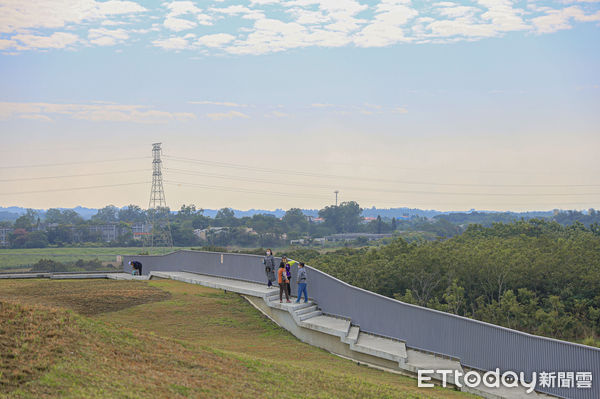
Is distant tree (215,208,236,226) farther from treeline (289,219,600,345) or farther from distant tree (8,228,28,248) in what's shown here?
treeline (289,219,600,345)

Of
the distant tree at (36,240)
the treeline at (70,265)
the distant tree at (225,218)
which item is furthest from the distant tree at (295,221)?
the treeline at (70,265)

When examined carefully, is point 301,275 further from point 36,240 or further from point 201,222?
point 201,222

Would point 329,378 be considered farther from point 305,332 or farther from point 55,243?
point 55,243

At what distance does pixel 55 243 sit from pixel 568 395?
360ft

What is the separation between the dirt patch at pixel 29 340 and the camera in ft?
30.5

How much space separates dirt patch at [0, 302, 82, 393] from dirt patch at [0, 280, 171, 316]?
7906 millimetres

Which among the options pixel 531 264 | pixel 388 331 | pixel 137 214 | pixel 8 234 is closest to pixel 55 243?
pixel 8 234

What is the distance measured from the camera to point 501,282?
1352 inches

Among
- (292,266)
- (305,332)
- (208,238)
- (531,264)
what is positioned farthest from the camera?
(208,238)

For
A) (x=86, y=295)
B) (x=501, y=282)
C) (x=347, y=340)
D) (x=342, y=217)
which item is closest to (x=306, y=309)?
(x=347, y=340)

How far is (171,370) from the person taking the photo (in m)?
11.1

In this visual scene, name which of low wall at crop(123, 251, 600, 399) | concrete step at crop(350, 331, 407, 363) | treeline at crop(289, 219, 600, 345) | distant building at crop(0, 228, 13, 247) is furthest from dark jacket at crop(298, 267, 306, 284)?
distant building at crop(0, 228, 13, 247)

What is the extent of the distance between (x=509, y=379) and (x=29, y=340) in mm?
11744

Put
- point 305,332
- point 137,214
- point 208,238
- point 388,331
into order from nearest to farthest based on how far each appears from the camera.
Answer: point 388,331, point 305,332, point 208,238, point 137,214
